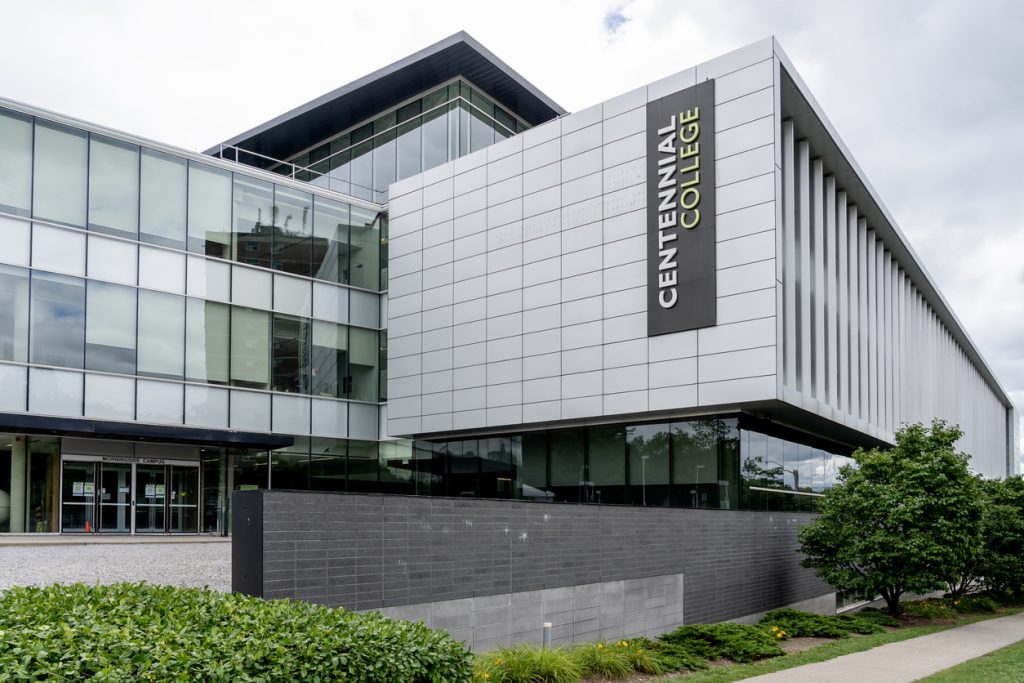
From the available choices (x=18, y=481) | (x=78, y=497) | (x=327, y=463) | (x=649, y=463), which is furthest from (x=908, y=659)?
(x=18, y=481)

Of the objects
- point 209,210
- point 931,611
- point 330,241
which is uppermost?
point 209,210

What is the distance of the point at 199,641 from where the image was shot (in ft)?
26.8

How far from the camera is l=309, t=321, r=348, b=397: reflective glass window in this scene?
30.7m

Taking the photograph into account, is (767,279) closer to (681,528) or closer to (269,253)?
(681,528)

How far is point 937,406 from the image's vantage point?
161 ft

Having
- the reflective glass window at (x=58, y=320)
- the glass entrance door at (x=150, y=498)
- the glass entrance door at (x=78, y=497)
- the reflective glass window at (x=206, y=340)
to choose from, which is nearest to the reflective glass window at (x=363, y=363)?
the reflective glass window at (x=206, y=340)

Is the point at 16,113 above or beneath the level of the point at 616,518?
above

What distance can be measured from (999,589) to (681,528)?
1435 cm

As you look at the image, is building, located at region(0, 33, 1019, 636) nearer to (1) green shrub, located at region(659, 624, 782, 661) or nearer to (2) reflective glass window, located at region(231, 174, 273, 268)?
(2) reflective glass window, located at region(231, 174, 273, 268)

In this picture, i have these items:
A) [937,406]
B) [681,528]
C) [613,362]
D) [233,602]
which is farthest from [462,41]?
[937,406]

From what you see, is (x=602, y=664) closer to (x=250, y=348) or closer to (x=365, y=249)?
(x=250, y=348)

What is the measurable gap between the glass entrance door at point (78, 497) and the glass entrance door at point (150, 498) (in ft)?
4.31

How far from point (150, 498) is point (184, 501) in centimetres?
111

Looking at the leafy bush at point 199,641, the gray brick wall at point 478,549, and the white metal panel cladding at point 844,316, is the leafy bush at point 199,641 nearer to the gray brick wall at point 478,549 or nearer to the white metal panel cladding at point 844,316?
the gray brick wall at point 478,549
